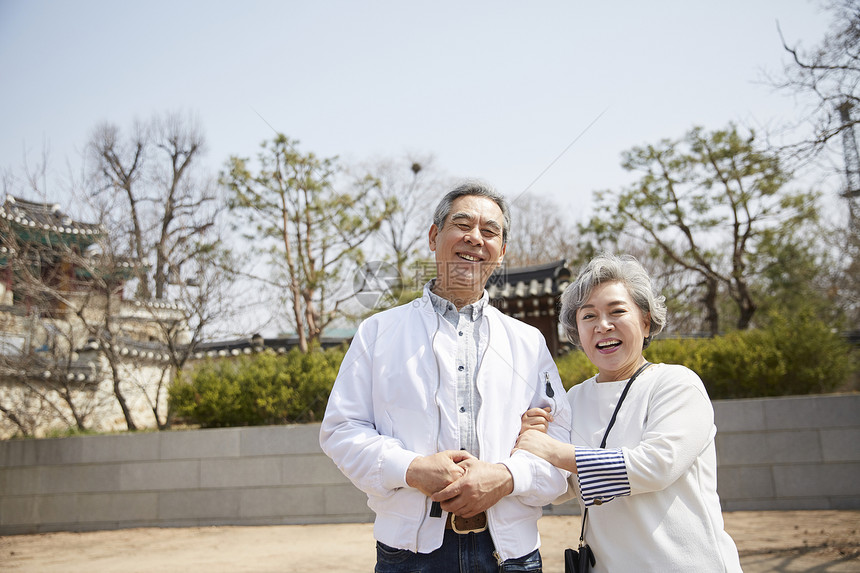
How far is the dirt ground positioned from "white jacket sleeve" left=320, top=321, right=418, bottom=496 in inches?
132

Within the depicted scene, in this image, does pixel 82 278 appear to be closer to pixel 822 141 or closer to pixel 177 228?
pixel 177 228

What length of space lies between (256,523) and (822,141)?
21.8 ft

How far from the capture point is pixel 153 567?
506 centimetres

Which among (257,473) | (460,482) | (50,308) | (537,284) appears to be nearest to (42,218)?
(50,308)

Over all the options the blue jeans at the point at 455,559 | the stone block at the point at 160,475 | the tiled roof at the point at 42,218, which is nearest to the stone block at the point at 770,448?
the blue jeans at the point at 455,559

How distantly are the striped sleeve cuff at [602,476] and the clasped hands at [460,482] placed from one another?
0.69 feet

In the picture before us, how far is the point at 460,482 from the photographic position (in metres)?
1.67

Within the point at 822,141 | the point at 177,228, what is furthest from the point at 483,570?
the point at 177,228

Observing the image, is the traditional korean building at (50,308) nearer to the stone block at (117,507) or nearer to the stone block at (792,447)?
the stone block at (117,507)

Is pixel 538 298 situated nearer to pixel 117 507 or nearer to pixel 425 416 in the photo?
pixel 117 507

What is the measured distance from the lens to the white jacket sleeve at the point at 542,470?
1751 mm

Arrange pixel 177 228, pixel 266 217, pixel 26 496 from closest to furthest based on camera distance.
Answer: pixel 26 496 → pixel 177 228 → pixel 266 217

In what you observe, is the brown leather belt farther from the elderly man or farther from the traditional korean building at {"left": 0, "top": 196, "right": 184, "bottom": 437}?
the traditional korean building at {"left": 0, "top": 196, "right": 184, "bottom": 437}

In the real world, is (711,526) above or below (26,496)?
above
